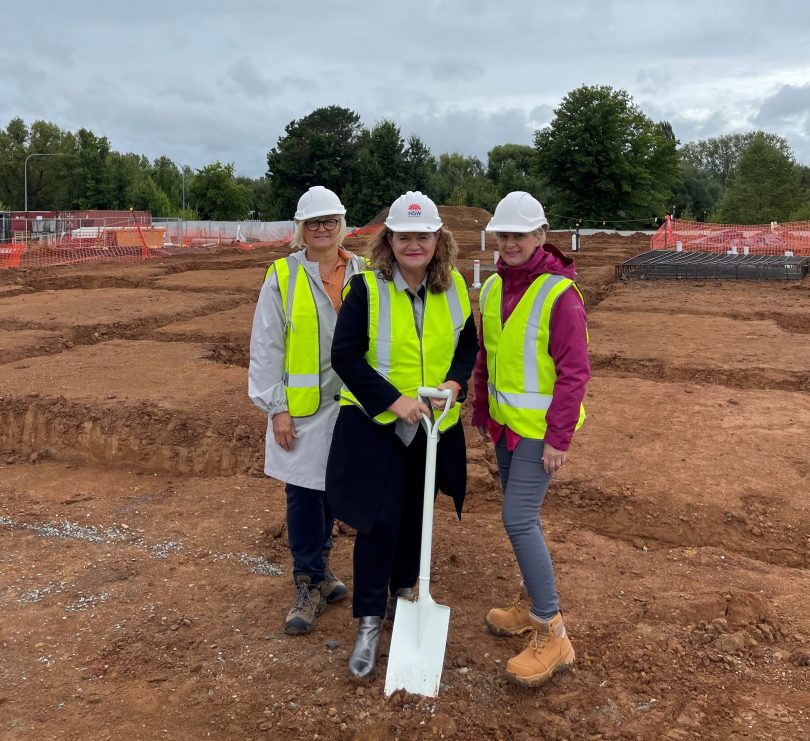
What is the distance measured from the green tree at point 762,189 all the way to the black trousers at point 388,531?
5670 centimetres

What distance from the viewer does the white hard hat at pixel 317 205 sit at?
10.7 feet

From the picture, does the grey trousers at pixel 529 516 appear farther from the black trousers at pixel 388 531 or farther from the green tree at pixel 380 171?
the green tree at pixel 380 171

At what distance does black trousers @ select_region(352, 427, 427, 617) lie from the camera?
3.06 m

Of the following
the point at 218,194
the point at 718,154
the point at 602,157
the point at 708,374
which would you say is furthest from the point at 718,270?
the point at 718,154

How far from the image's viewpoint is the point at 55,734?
2.85 m

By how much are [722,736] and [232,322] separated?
35.7ft

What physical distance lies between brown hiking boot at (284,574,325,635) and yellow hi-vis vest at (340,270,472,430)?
105 centimetres

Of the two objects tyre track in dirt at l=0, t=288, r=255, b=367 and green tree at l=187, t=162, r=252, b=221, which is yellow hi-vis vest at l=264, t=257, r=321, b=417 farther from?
green tree at l=187, t=162, r=252, b=221

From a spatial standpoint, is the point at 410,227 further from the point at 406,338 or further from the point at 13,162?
the point at 13,162

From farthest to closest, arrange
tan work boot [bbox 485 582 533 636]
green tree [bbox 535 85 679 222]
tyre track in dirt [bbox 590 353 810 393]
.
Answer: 1. green tree [bbox 535 85 679 222]
2. tyre track in dirt [bbox 590 353 810 393]
3. tan work boot [bbox 485 582 533 636]

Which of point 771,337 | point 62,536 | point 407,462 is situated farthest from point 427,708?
point 771,337

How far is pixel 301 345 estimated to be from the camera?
334cm

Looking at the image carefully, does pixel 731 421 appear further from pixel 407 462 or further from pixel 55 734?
pixel 55 734

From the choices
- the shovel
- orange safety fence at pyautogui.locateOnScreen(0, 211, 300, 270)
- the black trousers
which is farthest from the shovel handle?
orange safety fence at pyautogui.locateOnScreen(0, 211, 300, 270)
